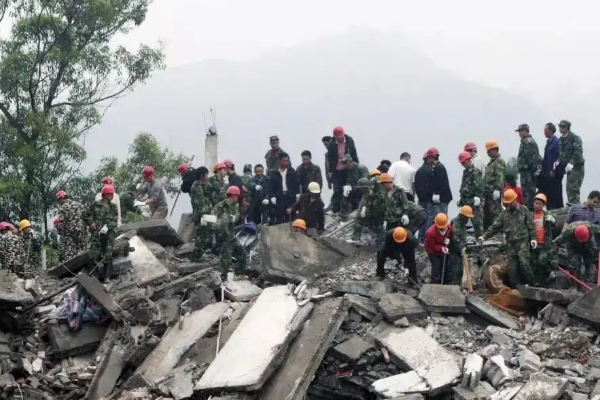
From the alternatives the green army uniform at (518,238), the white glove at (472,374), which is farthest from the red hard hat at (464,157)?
the white glove at (472,374)

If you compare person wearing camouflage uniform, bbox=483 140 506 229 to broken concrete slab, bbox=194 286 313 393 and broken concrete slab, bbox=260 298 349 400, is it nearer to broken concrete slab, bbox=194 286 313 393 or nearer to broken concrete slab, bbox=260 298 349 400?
broken concrete slab, bbox=260 298 349 400

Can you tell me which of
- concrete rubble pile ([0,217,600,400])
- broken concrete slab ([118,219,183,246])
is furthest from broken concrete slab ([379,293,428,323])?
broken concrete slab ([118,219,183,246])

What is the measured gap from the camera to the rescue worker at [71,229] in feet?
42.5

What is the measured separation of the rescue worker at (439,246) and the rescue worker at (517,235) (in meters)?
0.82

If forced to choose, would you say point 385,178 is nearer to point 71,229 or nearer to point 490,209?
point 490,209

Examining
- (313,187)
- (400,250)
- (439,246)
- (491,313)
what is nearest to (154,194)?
(313,187)

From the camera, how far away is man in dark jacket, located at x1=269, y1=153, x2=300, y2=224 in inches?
569

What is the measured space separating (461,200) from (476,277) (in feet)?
4.59

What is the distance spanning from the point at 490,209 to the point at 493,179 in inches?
23.8

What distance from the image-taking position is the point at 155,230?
14.3 meters

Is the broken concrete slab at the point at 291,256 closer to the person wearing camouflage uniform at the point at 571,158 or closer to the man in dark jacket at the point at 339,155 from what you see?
the man in dark jacket at the point at 339,155

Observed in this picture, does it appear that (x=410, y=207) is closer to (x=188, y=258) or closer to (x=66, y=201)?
(x=188, y=258)

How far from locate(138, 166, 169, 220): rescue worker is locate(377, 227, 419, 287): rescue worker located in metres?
5.78

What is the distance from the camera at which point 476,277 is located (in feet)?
38.4
